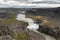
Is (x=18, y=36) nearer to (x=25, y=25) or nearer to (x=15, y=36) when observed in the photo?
(x=15, y=36)

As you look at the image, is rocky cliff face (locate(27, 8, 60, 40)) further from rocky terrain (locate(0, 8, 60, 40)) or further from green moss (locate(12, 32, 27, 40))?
green moss (locate(12, 32, 27, 40))

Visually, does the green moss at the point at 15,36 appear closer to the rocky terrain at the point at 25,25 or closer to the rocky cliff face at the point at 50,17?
the rocky terrain at the point at 25,25

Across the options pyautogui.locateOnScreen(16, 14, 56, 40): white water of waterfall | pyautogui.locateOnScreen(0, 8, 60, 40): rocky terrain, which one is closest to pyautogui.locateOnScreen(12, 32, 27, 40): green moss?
pyautogui.locateOnScreen(0, 8, 60, 40): rocky terrain

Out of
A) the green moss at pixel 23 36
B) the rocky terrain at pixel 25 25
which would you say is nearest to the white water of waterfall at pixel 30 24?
the rocky terrain at pixel 25 25

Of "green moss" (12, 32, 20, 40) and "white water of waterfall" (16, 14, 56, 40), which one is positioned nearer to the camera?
"green moss" (12, 32, 20, 40)

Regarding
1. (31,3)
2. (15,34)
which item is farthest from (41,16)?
(15,34)

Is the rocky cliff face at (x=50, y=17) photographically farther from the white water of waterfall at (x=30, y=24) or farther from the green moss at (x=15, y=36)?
the green moss at (x=15, y=36)

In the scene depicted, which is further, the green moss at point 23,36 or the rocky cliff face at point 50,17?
the rocky cliff face at point 50,17

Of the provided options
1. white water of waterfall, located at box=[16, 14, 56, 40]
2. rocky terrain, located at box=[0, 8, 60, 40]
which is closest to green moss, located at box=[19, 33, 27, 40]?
rocky terrain, located at box=[0, 8, 60, 40]

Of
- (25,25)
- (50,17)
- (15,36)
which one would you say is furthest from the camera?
(50,17)

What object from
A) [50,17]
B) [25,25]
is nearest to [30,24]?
[25,25]

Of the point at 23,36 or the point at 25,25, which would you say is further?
the point at 25,25

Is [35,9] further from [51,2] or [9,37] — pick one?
[9,37]
